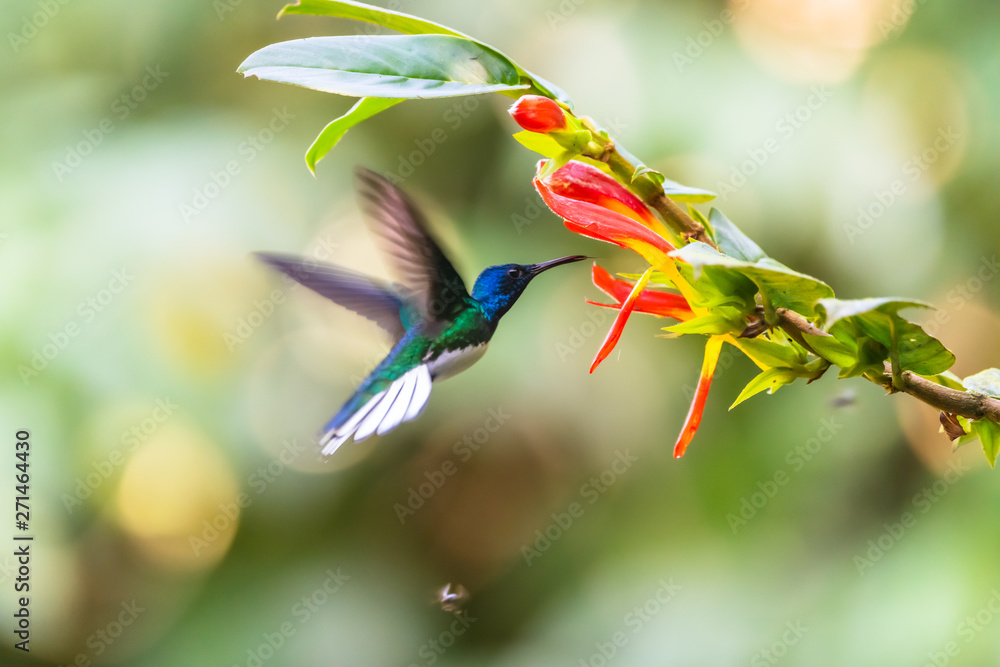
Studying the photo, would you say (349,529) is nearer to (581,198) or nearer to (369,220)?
(369,220)

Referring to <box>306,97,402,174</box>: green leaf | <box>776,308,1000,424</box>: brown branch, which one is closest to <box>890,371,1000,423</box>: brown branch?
<box>776,308,1000,424</box>: brown branch

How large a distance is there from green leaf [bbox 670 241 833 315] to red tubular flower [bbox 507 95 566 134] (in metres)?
0.08

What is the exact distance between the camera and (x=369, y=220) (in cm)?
49

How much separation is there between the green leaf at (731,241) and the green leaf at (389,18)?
88mm

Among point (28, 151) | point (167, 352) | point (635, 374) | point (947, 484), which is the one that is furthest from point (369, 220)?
point (28, 151)

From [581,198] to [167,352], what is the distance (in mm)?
1280

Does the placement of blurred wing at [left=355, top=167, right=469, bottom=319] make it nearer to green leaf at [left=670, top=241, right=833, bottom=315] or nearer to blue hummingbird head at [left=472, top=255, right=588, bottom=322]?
blue hummingbird head at [left=472, top=255, right=588, bottom=322]

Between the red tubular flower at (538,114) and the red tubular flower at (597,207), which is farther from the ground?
the red tubular flower at (538,114)

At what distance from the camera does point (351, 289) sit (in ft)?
1.91

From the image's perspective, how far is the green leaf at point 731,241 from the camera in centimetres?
33

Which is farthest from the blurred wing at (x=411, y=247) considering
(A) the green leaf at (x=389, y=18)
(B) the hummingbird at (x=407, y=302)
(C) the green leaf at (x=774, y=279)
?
(C) the green leaf at (x=774, y=279)

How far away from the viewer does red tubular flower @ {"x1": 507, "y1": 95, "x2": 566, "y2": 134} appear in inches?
11.5

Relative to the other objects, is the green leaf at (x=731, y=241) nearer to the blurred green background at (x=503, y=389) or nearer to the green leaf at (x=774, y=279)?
the green leaf at (x=774, y=279)

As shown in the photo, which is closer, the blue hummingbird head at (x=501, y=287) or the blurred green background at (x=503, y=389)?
the blue hummingbird head at (x=501, y=287)
